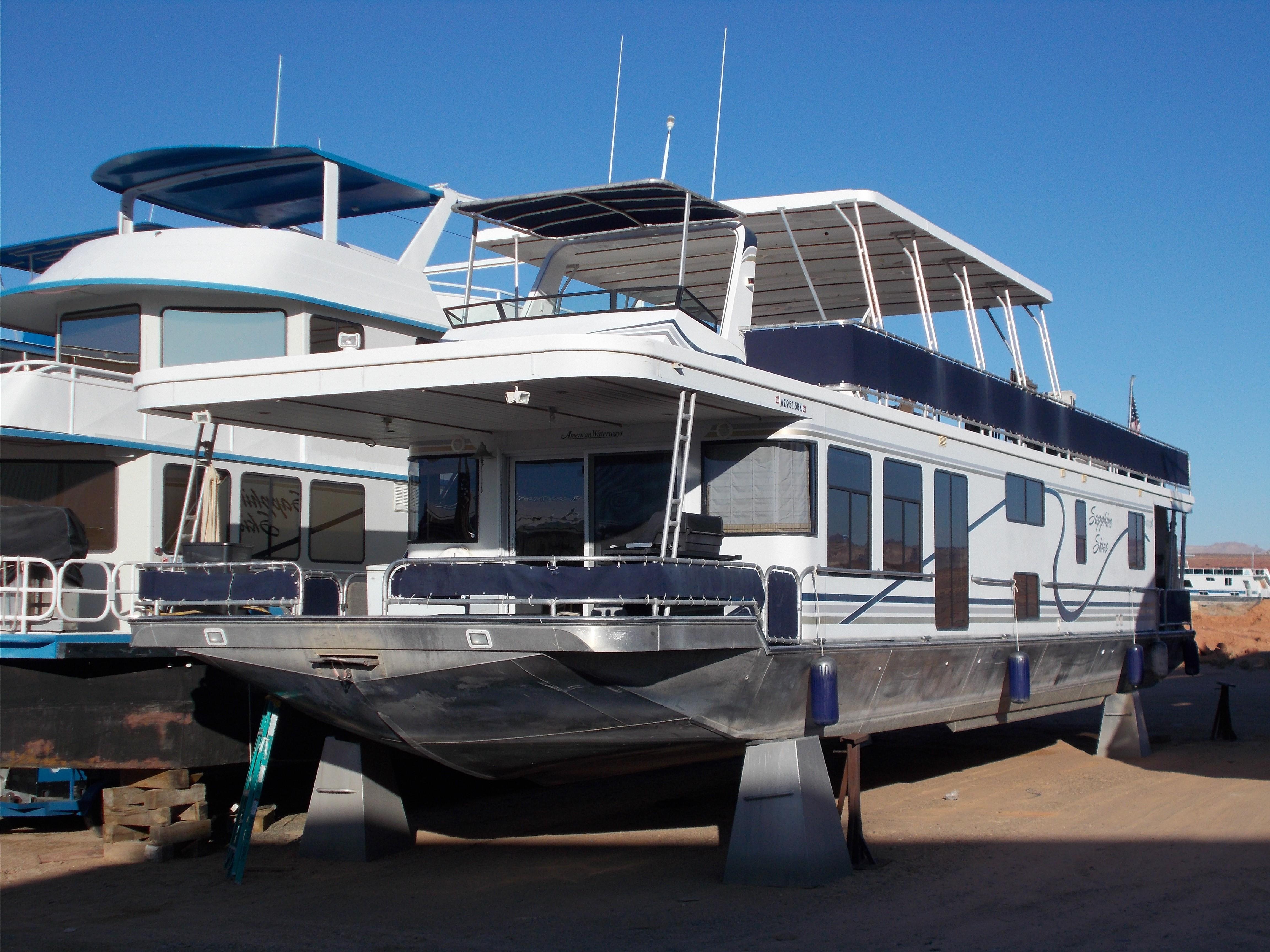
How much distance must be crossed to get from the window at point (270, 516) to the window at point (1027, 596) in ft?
26.5

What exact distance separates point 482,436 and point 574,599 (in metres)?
3.63

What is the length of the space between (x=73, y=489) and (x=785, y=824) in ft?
26.1

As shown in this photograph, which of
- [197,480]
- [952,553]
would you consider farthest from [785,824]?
[197,480]

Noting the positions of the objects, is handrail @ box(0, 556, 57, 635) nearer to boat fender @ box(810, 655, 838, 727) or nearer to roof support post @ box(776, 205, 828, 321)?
boat fender @ box(810, 655, 838, 727)

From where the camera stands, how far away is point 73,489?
1238cm

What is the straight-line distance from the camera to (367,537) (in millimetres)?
14852

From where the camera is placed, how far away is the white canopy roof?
12.3 m

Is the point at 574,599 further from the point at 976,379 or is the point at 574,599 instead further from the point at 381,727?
the point at 976,379

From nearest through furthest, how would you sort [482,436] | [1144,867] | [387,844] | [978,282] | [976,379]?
[1144,867], [387,844], [482,436], [976,379], [978,282]

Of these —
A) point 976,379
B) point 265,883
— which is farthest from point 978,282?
point 265,883

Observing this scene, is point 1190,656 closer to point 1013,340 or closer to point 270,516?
point 1013,340

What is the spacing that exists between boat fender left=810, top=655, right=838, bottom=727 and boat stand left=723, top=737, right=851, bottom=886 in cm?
24

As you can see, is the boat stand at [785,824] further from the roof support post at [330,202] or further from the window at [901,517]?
the roof support post at [330,202]

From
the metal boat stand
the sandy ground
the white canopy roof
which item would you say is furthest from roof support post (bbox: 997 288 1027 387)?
the sandy ground
